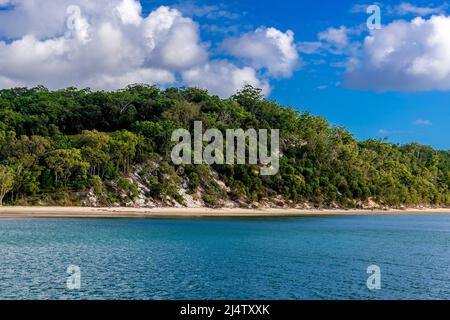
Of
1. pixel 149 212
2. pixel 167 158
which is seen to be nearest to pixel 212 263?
pixel 149 212

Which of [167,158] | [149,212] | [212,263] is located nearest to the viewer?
[212,263]

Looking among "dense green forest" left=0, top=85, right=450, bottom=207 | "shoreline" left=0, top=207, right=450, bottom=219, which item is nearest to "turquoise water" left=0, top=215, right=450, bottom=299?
"shoreline" left=0, top=207, right=450, bottom=219

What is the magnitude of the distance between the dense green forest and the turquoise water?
74.3 feet

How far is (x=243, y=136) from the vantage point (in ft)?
334

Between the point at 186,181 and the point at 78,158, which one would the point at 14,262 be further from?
the point at 186,181

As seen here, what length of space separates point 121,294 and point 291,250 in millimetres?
17690

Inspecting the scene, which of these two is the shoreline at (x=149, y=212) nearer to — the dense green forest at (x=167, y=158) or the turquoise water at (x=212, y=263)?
the dense green forest at (x=167, y=158)

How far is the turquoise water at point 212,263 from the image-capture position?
22.3m

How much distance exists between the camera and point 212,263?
29.8m

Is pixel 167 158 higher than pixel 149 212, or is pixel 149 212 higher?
pixel 167 158

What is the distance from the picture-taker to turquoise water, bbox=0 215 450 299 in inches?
877

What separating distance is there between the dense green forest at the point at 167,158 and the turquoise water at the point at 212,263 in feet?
74.3

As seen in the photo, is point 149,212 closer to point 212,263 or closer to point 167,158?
point 167,158

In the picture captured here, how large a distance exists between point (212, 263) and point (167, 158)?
2181 inches
